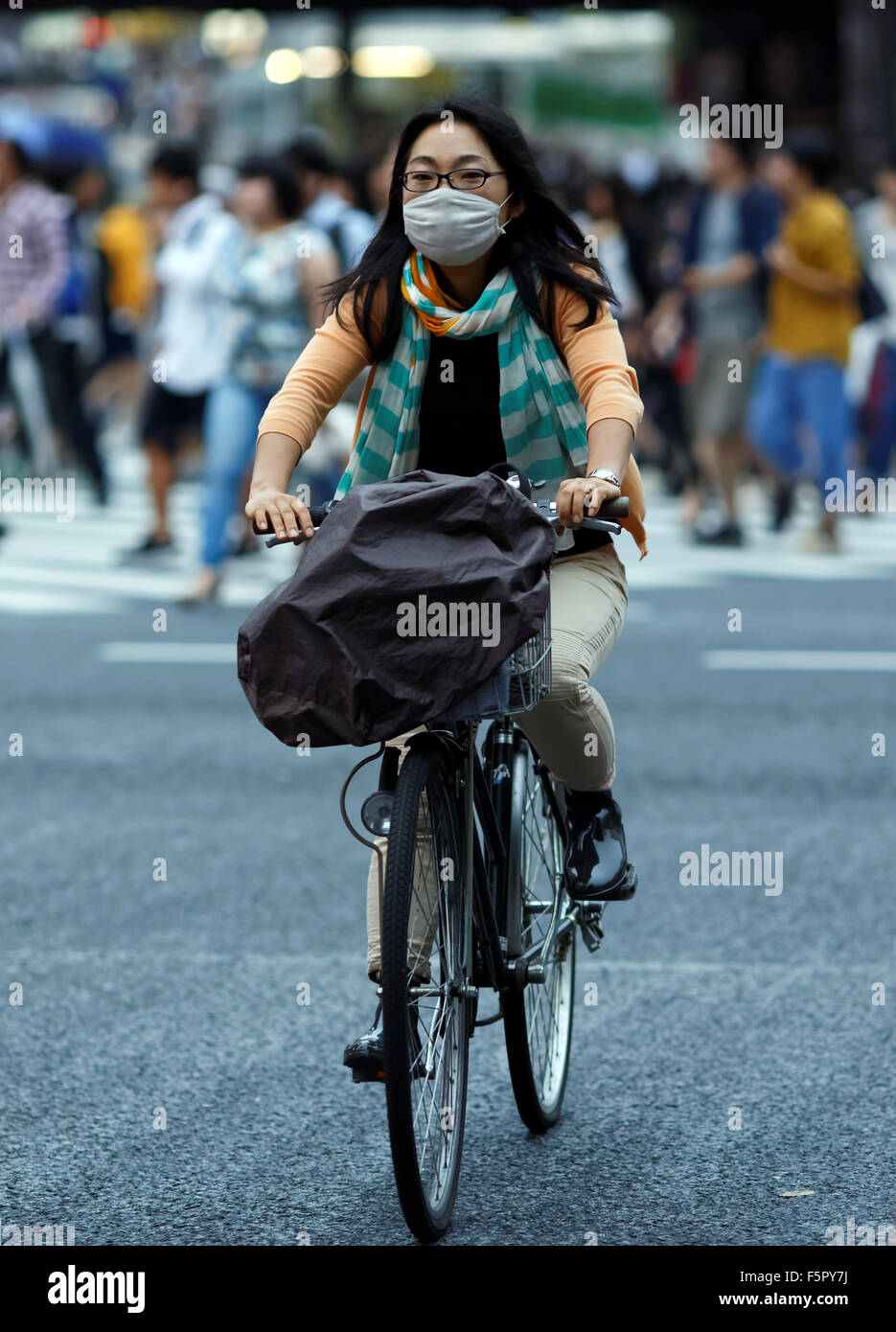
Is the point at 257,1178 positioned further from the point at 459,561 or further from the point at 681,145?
the point at 681,145

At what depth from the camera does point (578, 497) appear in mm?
3537

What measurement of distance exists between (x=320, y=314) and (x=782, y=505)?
17.6 feet

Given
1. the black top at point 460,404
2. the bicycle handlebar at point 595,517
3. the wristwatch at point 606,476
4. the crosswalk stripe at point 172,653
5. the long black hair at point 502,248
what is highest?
the long black hair at point 502,248

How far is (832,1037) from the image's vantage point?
4.67 metres

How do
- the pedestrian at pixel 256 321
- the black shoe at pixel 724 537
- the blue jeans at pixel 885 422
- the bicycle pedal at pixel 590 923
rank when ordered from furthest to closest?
the blue jeans at pixel 885 422, the black shoe at pixel 724 537, the pedestrian at pixel 256 321, the bicycle pedal at pixel 590 923

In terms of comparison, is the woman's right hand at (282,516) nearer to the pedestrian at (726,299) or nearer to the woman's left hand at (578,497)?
the woman's left hand at (578,497)

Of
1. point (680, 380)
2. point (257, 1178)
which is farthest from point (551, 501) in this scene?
point (680, 380)

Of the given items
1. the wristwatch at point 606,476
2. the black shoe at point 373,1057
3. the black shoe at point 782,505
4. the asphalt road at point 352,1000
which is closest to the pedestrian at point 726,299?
the black shoe at point 782,505

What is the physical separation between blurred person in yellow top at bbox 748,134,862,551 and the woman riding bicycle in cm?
874

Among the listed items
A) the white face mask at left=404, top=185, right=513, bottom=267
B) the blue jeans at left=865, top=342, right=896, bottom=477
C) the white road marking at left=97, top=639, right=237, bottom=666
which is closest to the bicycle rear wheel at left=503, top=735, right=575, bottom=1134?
the white face mask at left=404, top=185, right=513, bottom=267

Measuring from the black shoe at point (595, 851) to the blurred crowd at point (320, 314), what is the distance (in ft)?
18.9

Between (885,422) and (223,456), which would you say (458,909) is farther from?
(885,422)

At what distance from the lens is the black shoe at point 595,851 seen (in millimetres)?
4055
